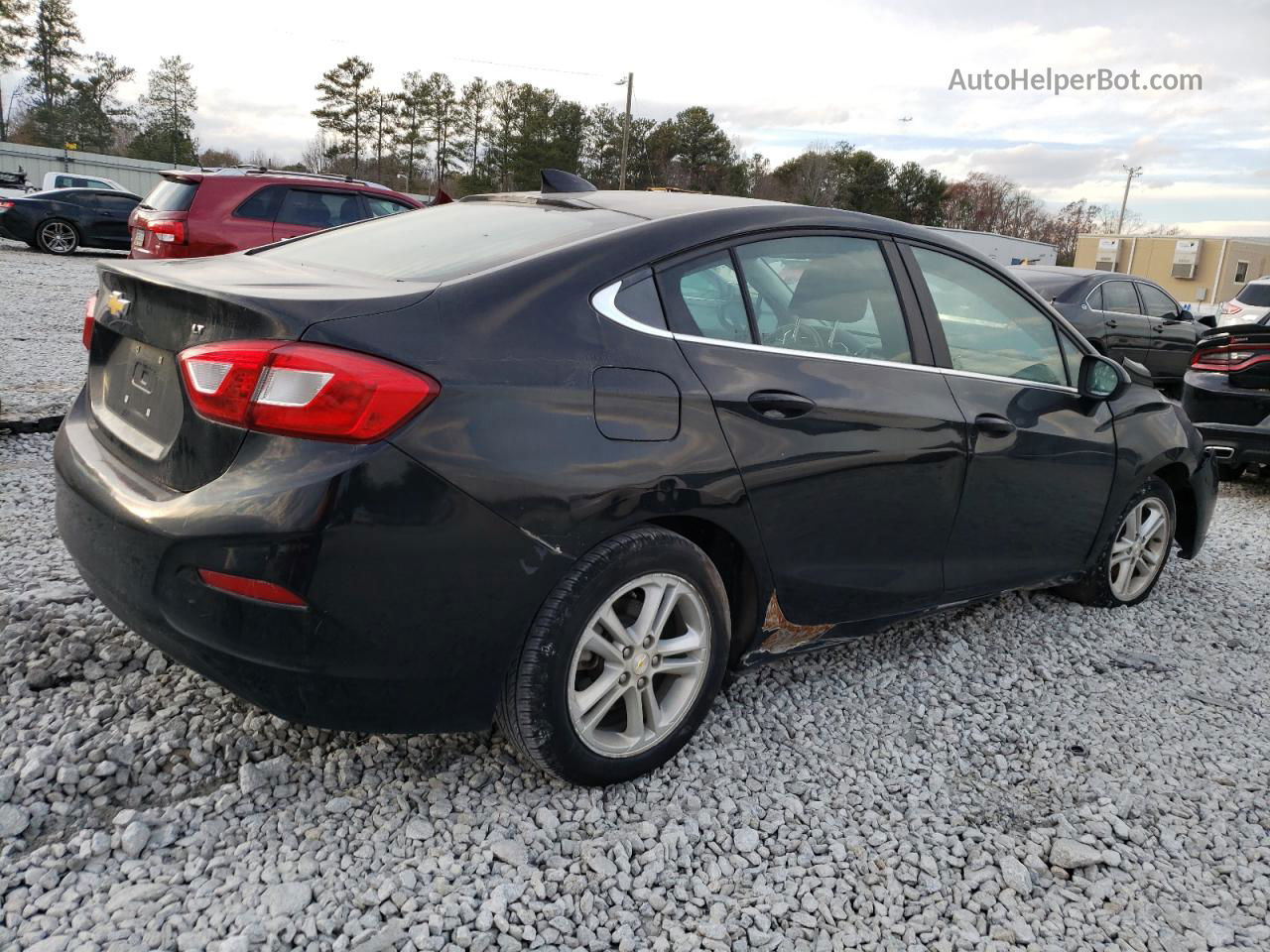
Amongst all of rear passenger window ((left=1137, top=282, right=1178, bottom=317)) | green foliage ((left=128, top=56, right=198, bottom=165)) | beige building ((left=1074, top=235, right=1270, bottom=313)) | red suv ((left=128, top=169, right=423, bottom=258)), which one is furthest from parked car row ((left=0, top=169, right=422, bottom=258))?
green foliage ((left=128, top=56, right=198, bottom=165))

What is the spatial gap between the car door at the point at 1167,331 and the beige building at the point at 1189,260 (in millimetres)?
30816

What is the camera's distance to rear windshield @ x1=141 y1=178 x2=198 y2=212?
1034 centimetres

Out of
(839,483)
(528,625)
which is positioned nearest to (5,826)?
(528,625)

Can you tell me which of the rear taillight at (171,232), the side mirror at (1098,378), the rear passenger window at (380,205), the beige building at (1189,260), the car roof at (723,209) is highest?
the beige building at (1189,260)

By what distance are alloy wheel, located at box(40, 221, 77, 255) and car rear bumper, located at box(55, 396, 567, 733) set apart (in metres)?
19.5

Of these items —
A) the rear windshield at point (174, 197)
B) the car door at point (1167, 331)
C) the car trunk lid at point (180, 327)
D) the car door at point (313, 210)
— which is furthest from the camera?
the car door at point (1167, 331)

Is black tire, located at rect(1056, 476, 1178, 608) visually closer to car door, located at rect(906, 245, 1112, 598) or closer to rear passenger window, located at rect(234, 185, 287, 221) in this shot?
car door, located at rect(906, 245, 1112, 598)

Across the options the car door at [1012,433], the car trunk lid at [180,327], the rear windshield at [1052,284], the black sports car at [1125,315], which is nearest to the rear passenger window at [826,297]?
the car door at [1012,433]

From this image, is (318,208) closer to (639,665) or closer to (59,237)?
(639,665)

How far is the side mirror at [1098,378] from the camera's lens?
151 inches

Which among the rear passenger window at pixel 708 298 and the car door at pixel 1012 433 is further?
the car door at pixel 1012 433

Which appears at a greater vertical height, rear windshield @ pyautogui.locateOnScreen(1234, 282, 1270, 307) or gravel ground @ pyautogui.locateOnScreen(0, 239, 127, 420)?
→ rear windshield @ pyautogui.locateOnScreen(1234, 282, 1270, 307)

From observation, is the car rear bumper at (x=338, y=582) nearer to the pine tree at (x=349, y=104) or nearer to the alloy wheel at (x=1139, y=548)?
the alloy wheel at (x=1139, y=548)

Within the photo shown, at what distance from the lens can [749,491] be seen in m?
2.63
